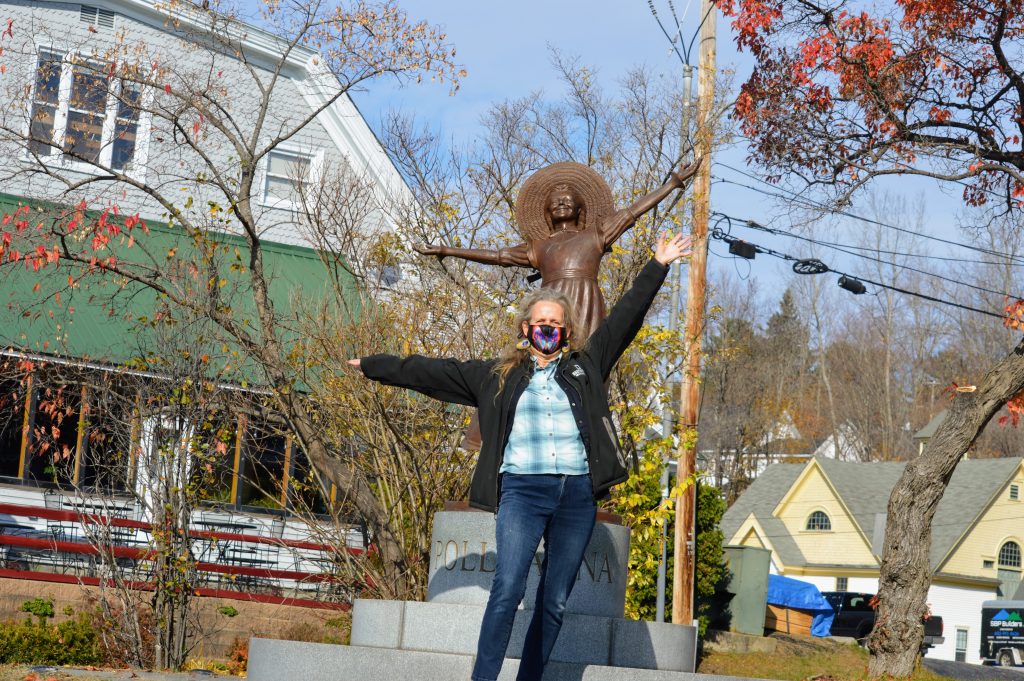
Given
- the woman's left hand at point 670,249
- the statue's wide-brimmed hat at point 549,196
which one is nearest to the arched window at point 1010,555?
the statue's wide-brimmed hat at point 549,196

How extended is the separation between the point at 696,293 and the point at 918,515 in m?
5.72

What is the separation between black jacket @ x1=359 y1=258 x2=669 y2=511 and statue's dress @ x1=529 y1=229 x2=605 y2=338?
282cm

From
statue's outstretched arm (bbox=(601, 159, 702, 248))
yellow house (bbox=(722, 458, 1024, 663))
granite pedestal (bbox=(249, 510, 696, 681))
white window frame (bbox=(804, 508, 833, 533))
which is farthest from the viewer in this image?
white window frame (bbox=(804, 508, 833, 533))

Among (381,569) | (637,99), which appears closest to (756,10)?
(637,99)

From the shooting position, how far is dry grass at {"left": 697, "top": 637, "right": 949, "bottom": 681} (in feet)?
62.0

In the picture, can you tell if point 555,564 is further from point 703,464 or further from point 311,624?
point 703,464

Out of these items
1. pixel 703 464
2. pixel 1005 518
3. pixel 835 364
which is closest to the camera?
pixel 1005 518

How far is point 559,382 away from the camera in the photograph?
540 cm

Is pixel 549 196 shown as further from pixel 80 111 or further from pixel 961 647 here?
pixel 961 647

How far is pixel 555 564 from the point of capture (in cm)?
529

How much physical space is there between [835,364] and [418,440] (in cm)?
4763

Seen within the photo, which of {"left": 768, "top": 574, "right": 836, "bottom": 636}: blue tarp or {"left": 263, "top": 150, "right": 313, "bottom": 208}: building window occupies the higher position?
{"left": 263, "top": 150, "right": 313, "bottom": 208}: building window

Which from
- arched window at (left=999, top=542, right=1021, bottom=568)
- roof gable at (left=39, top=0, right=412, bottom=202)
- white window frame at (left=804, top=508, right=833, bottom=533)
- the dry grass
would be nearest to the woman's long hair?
the dry grass

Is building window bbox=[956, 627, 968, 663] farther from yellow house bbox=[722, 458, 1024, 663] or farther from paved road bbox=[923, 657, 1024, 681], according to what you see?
paved road bbox=[923, 657, 1024, 681]
